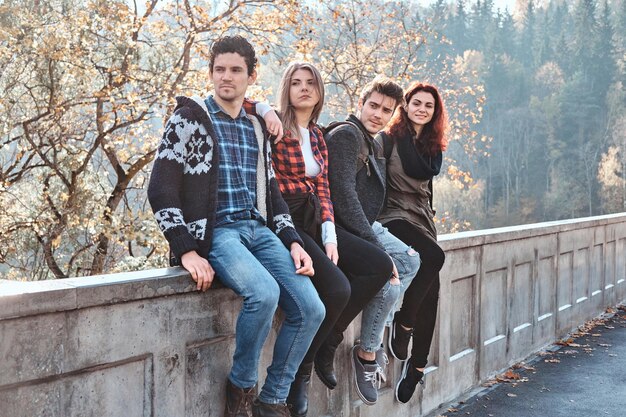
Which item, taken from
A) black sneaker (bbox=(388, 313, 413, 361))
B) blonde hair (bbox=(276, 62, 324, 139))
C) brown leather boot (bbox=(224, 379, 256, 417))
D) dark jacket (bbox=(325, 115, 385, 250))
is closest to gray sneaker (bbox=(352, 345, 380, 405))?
black sneaker (bbox=(388, 313, 413, 361))

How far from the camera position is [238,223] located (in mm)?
3377

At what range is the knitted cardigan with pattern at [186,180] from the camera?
10.4 feet

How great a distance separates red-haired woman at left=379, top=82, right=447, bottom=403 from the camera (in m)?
4.71

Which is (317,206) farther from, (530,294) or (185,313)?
(530,294)

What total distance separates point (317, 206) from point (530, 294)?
13.9 feet

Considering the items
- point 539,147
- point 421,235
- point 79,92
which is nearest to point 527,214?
point 539,147

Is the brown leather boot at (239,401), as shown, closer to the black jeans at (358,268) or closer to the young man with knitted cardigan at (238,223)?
the young man with knitted cardigan at (238,223)

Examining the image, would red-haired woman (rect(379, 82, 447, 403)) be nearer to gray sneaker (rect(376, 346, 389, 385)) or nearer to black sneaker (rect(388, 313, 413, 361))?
black sneaker (rect(388, 313, 413, 361))

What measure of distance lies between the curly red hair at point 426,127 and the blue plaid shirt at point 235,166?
1.51 m

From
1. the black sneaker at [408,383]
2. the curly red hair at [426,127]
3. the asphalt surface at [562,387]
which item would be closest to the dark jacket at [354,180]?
the curly red hair at [426,127]

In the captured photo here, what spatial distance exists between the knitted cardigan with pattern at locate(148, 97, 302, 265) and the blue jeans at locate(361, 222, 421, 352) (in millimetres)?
1336

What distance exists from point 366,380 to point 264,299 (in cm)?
153

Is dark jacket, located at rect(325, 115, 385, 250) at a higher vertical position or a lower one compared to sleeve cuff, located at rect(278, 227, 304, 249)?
higher

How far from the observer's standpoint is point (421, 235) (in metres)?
4.72
